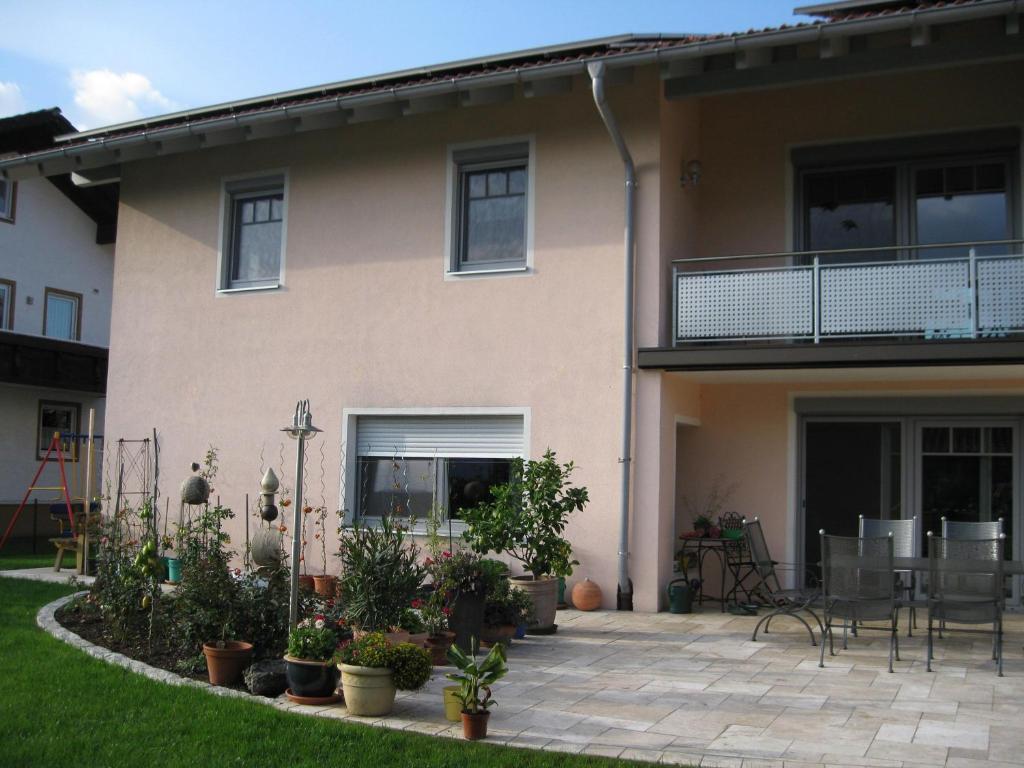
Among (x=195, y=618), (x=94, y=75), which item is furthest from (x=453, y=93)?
(x=195, y=618)

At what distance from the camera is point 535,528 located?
29.5 feet

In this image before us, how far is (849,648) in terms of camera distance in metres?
8.45

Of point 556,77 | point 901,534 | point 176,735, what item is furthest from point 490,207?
point 176,735

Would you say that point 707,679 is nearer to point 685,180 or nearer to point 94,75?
point 685,180

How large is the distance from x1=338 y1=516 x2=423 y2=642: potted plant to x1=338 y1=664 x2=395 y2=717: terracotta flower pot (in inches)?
42.9

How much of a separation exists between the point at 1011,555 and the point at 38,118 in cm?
1929

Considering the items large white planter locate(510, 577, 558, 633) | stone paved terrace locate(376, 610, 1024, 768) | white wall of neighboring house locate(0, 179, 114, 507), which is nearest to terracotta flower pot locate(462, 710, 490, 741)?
stone paved terrace locate(376, 610, 1024, 768)

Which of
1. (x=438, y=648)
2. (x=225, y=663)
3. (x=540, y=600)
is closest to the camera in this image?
(x=225, y=663)

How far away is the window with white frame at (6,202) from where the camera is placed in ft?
67.7

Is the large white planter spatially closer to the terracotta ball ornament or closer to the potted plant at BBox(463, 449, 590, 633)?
the potted plant at BBox(463, 449, 590, 633)

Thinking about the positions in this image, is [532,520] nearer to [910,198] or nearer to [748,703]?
[748,703]

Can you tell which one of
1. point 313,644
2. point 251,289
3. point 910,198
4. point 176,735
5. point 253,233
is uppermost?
point 910,198

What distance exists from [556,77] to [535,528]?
4756 millimetres

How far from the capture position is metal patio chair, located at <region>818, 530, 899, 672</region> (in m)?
7.56
